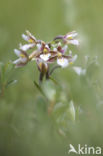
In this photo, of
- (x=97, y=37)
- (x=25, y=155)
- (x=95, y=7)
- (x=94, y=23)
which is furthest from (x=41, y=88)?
(x=95, y=7)

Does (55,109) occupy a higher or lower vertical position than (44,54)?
lower

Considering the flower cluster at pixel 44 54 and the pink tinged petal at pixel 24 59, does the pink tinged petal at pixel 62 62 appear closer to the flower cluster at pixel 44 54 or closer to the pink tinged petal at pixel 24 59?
the flower cluster at pixel 44 54

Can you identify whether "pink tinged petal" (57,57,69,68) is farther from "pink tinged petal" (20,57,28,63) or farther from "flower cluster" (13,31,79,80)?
"pink tinged petal" (20,57,28,63)

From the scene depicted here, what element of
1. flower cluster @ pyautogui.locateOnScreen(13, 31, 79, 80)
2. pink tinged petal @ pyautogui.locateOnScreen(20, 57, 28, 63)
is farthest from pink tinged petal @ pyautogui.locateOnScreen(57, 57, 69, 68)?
pink tinged petal @ pyautogui.locateOnScreen(20, 57, 28, 63)

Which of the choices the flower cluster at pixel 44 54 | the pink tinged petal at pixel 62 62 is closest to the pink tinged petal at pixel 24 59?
the flower cluster at pixel 44 54

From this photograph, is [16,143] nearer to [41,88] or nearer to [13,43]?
[41,88]

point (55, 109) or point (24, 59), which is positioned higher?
point (24, 59)

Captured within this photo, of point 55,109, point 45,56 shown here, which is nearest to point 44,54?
point 45,56

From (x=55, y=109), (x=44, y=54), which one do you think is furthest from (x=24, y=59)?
(x=55, y=109)

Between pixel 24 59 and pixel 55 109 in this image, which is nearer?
pixel 55 109

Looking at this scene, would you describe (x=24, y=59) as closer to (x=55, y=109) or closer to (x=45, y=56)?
(x=45, y=56)

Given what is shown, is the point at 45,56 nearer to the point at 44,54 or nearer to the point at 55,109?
the point at 44,54
